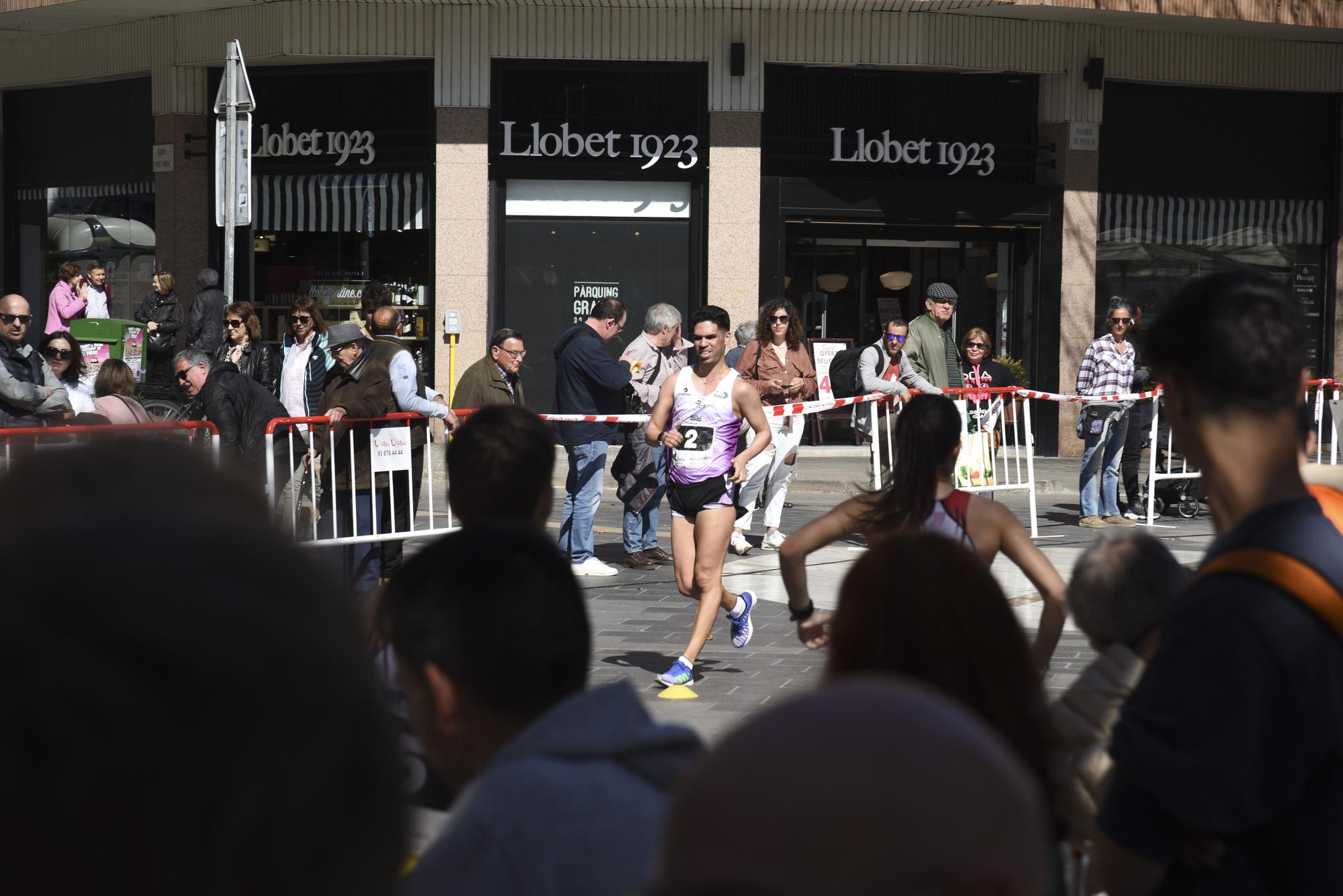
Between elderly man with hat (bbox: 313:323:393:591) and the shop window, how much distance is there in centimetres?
1112

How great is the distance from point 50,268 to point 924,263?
36.9 feet

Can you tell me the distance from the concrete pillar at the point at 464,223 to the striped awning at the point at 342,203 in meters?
0.54

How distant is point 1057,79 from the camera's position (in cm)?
1761

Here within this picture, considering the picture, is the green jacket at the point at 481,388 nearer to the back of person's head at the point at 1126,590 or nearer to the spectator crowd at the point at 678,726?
the spectator crowd at the point at 678,726

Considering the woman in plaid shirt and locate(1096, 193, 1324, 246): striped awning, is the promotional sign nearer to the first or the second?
the woman in plaid shirt

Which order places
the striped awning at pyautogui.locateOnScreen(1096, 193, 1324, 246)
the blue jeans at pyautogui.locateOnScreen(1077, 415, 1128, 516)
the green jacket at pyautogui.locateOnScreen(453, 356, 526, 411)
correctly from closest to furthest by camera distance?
the green jacket at pyautogui.locateOnScreen(453, 356, 526, 411) < the blue jeans at pyautogui.locateOnScreen(1077, 415, 1128, 516) < the striped awning at pyautogui.locateOnScreen(1096, 193, 1324, 246)

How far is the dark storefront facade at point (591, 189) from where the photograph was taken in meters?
17.0

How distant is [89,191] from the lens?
19.3m

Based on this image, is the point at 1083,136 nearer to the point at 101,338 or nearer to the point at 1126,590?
the point at 101,338

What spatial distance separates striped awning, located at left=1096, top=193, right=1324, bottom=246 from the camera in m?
18.2

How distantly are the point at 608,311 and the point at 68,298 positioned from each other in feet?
31.7

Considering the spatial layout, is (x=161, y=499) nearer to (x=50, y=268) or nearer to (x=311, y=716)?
(x=311, y=716)

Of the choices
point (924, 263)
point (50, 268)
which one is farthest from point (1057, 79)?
point (50, 268)

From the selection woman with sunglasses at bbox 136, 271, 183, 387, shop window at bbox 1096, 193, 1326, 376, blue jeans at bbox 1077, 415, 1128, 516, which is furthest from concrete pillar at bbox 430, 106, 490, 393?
shop window at bbox 1096, 193, 1326, 376
